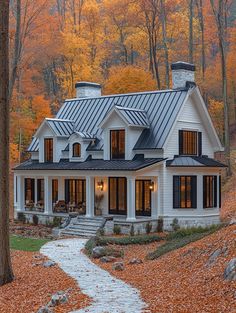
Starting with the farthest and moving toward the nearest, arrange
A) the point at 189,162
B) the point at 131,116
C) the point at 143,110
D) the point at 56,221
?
the point at 143,110
the point at 56,221
the point at 131,116
the point at 189,162

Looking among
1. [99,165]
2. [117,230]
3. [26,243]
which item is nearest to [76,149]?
[99,165]

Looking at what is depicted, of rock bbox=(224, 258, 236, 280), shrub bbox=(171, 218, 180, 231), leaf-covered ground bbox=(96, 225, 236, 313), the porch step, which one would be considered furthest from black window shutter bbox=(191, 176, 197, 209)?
rock bbox=(224, 258, 236, 280)

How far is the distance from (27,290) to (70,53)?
34369 millimetres

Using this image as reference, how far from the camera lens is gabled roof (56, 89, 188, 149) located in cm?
2617

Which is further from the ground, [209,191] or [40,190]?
[209,191]

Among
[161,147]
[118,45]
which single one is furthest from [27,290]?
[118,45]

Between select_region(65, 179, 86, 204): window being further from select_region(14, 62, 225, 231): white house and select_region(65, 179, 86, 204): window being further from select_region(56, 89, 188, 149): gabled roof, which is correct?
select_region(56, 89, 188, 149): gabled roof

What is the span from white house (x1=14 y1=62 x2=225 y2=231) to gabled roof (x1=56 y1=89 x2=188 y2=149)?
0.06 metres

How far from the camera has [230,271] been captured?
1134 centimetres

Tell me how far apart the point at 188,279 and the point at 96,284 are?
2288mm

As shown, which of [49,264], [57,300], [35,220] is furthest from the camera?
[35,220]

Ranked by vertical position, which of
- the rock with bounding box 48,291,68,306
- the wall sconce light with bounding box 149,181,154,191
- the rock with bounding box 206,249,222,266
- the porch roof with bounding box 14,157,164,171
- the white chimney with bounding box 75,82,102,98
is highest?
the white chimney with bounding box 75,82,102,98

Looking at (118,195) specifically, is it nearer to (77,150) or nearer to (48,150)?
(77,150)

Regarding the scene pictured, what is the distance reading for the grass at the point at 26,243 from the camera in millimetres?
20922
